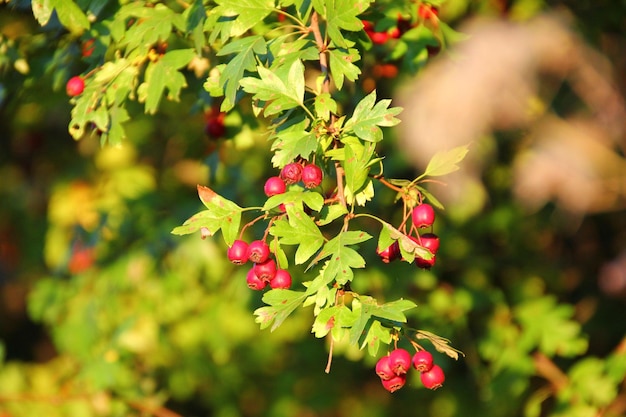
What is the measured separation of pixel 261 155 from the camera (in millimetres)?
3734

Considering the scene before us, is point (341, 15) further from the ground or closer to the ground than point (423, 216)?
further from the ground

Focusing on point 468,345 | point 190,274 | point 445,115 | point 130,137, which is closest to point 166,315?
point 190,274

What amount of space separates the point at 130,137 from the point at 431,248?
8.93 ft

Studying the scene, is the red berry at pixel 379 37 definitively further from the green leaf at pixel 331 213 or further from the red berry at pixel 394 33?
the green leaf at pixel 331 213

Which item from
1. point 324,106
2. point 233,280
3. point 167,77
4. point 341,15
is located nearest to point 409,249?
point 324,106

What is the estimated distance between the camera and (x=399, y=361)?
1529mm

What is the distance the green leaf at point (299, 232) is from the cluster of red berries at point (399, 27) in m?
0.78

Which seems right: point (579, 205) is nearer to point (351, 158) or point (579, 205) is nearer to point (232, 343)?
point (232, 343)

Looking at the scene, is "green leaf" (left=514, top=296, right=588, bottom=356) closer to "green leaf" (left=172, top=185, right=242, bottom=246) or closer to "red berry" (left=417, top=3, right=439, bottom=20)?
"red berry" (left=417, top=3, right=439, bottom=20)

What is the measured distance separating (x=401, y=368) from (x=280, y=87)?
0.61 metres

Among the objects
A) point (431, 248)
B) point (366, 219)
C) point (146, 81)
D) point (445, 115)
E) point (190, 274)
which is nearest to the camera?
point (431, 248)

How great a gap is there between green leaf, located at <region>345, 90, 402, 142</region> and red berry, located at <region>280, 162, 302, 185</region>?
0.44 ft

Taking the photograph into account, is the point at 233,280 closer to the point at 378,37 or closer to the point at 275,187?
the point at 378,37

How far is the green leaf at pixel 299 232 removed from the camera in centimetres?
148
